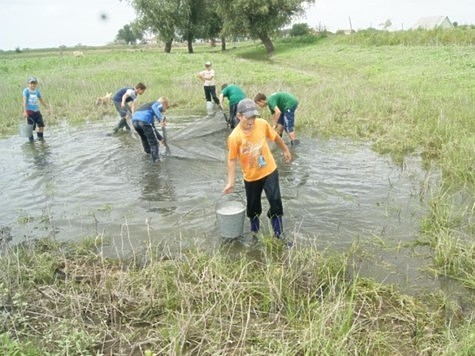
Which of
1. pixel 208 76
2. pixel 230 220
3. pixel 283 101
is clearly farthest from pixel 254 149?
pixel 208 76

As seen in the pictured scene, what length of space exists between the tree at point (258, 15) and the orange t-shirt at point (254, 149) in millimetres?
32123

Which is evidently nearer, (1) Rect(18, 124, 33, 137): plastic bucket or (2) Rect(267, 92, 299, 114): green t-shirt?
(2) Rect(267, 92, 299, 114): green t-shirt

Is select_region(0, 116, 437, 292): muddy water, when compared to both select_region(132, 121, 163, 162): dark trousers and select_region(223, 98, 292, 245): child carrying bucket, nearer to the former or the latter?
select_region(132, 121, 163, 162): dark trousers

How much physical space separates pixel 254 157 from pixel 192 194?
233 centimetres

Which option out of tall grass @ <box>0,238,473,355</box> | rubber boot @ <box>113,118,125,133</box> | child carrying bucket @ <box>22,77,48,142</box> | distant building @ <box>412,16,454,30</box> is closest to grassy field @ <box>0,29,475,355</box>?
tall grass @ <box>0,238,473,355</box>

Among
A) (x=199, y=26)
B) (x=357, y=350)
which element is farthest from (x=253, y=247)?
(x=199, y=26)

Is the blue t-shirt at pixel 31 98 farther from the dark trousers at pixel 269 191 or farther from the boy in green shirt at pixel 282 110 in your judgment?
the dark trousers at pixel 269 191

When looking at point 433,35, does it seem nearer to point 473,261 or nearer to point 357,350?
point 473,261

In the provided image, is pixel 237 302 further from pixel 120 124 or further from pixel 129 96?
pixel 120 124

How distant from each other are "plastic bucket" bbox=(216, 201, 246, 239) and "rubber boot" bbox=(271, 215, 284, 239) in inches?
14.9

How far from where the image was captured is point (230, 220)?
469 cm

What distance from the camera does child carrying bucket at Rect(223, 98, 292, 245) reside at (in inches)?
169

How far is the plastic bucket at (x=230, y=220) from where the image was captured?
468cm

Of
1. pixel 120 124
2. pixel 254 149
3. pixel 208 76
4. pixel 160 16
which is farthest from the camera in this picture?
pixel 160 16
